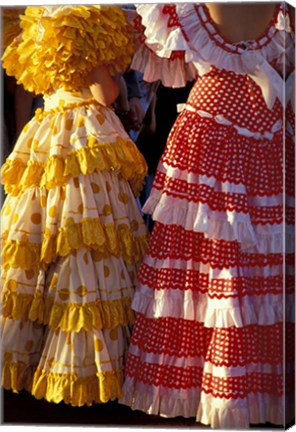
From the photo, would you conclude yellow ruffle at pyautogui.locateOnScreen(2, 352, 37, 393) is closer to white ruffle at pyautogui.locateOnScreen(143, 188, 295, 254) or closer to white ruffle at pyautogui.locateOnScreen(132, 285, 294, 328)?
white ruffle at pyautogui.locateOnScreen(132, 285, 294, 328)

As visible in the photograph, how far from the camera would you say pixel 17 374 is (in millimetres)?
4027

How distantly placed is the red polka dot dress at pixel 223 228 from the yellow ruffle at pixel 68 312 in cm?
13

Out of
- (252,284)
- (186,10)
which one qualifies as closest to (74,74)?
(186,10)

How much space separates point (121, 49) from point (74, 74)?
21 centimetres

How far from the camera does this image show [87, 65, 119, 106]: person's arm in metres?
3.95

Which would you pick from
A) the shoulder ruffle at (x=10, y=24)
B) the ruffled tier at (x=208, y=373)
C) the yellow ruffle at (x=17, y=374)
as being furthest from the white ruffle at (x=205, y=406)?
the shoulder ruffle at (x=10, y=24)

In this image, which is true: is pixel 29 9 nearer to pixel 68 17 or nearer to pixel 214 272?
pixel 68 17

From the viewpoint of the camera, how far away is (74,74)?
3.95 metres

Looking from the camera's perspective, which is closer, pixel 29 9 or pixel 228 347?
pixel 228 347

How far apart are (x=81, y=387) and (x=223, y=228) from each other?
82 cm

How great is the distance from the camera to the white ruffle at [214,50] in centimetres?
383

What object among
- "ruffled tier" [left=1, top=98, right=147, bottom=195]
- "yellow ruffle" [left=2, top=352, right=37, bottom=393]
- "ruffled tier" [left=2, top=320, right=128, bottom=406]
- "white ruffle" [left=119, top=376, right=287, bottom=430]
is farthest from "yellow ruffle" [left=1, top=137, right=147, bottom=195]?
"white ruffle" [left=119, top=376, right=287, bottom=430]

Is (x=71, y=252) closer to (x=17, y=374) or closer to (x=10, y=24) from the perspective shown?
(x=17, y=374)

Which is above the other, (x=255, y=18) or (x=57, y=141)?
(x=255, y=18)
